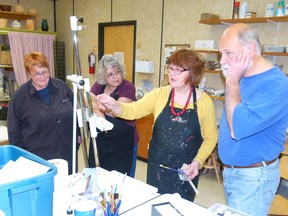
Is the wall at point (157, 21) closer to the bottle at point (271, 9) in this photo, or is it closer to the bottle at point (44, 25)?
the bottle at point (271, 9)

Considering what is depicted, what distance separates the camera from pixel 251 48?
1.35m

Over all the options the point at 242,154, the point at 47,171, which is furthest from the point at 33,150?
the point at 242,154

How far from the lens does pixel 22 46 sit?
4832 mm

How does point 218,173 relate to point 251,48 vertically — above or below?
below

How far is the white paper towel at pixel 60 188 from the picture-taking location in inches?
44.4

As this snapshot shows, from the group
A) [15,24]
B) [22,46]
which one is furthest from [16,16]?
[22,46]

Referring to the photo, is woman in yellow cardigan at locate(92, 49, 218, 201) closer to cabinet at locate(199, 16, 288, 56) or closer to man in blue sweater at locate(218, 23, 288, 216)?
man in blue sweater at locate(218, 23, 288, 216)

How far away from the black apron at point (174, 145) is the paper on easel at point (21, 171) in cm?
93

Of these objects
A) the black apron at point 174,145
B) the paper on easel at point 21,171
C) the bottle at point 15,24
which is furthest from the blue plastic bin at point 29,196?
the bottle at point 15,24

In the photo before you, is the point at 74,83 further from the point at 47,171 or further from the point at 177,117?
the point at 177,117

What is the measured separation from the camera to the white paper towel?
1.13 metres

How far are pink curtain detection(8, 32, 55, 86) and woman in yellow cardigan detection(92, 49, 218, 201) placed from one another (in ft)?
11.7

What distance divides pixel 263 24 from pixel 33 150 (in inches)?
111

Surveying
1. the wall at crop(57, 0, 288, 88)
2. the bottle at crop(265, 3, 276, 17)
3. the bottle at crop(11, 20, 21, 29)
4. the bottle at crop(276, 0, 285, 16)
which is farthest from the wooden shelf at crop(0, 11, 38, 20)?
the bottle at crop(276, 0, 285, 16)
